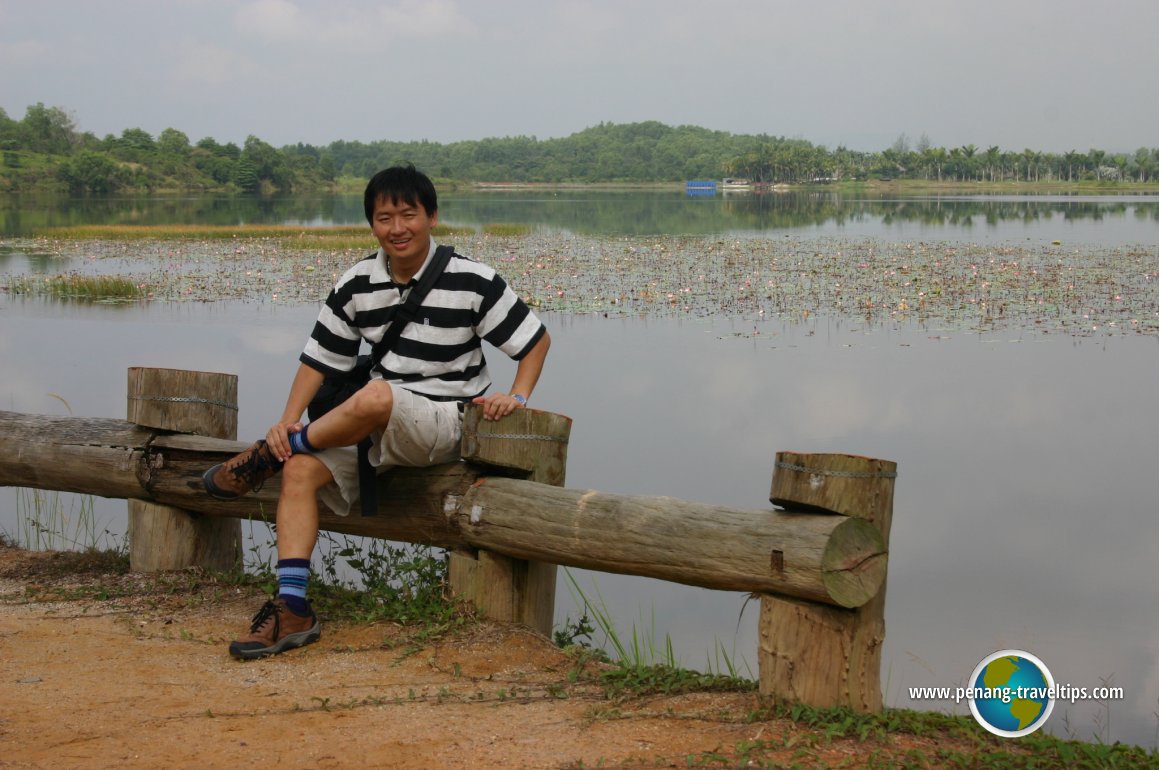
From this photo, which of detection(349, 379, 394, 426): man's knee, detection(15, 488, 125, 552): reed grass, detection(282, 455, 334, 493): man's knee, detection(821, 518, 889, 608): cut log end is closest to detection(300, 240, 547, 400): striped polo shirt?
detection(349, 379, 394, 426): man's knee

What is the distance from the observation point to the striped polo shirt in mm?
3818

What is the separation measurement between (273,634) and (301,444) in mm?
592

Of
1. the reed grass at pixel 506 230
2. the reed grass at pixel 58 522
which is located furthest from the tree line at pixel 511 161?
the reed grass at pixel 58 522

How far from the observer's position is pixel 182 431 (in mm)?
4453

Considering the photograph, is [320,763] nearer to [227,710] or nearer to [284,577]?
[227,710]

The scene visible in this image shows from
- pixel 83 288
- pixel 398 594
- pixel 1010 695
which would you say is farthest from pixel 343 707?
pixel 83 288

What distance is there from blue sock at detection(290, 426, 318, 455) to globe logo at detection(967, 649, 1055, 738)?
205 centimetres

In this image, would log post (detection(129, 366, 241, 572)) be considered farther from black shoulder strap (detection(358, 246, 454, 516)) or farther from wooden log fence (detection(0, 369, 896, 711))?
black shoulder strap (detection(358, 246, 454, 516))

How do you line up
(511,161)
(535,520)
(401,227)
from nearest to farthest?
1. (535,520)
2. (401,227)
3. (511,161)

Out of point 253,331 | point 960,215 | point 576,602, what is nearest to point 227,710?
point 576,602

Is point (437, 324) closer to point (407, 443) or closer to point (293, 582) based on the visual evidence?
point (407, 443)

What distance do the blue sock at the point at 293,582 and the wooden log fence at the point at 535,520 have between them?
0.37 metres

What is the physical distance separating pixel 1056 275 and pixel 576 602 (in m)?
12.3

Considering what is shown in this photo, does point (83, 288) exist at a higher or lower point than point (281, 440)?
lower
